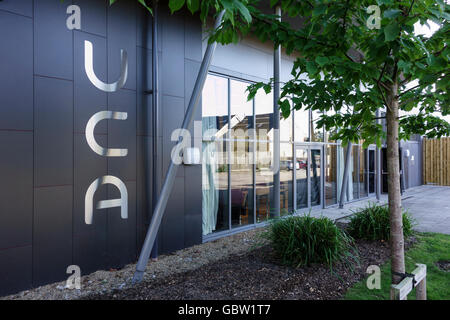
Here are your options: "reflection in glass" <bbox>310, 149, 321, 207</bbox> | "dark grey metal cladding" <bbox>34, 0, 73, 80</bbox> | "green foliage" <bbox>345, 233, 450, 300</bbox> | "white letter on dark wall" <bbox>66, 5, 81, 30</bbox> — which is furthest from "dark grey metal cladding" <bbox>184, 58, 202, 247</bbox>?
"reflection in glass" <bbox>310, 149, 321, 207</bbox>

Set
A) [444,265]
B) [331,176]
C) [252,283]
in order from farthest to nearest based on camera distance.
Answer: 1. [331,176]
2. [444,265]
3. [252,283]

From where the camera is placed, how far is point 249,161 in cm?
818

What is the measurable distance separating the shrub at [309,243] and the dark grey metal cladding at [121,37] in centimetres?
349

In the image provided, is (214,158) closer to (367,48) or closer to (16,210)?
(16,210)

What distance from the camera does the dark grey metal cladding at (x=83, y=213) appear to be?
4.77 meters

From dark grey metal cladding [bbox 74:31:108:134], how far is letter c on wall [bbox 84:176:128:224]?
2.56 feet

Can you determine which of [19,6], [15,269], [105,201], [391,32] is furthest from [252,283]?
[19,6]

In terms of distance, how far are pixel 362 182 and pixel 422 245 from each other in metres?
8.00

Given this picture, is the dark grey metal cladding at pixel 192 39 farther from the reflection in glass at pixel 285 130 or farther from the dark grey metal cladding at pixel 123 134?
the reflection in glass at pixel 285 130

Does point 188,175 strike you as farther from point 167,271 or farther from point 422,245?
point 422,245

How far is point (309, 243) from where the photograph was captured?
465cm

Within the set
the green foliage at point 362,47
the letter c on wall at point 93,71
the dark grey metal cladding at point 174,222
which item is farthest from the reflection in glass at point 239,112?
the green foliage at point 362,47

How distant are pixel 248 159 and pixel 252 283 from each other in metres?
4.41

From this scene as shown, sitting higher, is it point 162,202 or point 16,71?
point 16,71
